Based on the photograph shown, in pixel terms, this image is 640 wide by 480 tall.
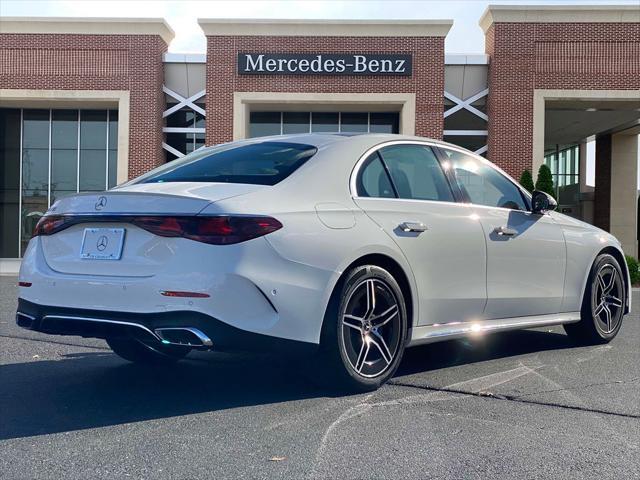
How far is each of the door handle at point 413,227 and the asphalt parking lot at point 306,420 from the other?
1006mm

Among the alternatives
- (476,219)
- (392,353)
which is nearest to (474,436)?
(392,353)

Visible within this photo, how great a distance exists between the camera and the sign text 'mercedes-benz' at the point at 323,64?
22578mm

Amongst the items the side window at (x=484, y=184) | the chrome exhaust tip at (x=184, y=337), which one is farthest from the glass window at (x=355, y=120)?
the chrome exhaust tip at (x=184, y=337)

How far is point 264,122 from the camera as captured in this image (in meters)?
24.7

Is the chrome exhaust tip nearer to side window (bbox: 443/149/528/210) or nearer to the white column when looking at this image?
side window (bbox: 443/149/528/210)

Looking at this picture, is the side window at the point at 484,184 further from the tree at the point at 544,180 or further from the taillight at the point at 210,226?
the tree at the point at 544,180

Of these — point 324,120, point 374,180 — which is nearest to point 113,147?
point 324,120

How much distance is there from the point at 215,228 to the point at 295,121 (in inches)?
831

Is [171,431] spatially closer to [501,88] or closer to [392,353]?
[392,353]

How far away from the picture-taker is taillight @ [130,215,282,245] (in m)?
3.75

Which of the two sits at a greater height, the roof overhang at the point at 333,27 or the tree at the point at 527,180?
the roof overhang at the point at 333,27

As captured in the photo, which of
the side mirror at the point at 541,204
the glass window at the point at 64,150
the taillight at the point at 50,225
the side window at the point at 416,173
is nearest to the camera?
the taillight at the point at 50,225

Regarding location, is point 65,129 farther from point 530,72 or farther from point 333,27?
point 530,72

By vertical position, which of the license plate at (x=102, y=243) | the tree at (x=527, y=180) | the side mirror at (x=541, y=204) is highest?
the tree at (x=527, y=180)
